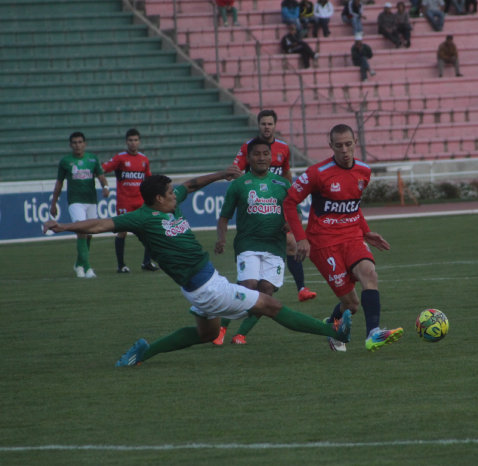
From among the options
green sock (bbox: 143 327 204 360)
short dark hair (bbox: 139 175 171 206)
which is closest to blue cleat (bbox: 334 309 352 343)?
green sock (bbox: 143 327 204 360)

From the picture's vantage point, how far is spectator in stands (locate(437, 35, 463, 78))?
33781 millimetres

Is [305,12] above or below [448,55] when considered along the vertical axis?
above

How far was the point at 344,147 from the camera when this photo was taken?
28.5 feet

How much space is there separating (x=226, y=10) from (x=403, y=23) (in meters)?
5.79

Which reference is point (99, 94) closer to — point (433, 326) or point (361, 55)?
point (361, 55)

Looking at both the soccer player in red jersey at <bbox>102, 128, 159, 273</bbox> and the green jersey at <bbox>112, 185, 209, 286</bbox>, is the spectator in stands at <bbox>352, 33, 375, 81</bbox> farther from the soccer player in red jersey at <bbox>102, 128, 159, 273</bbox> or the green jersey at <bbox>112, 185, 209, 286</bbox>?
the green jersey at <bbox>112, 185, 209, 286</bbox>

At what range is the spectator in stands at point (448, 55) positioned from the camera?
3378 centimetres

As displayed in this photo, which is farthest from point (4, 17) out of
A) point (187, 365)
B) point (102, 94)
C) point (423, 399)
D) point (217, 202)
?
point (423, 399)

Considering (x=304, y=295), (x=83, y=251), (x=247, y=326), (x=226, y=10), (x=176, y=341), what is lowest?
(x=83, y=251)

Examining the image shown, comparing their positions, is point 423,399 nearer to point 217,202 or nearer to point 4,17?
point 217,202

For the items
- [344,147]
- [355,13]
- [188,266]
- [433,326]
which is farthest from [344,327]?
[355,13]

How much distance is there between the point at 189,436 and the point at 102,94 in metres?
25.6

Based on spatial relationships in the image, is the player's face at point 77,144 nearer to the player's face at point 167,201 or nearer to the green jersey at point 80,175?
the green jersey at point 80,175

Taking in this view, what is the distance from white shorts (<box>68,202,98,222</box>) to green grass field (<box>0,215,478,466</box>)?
3959mm
